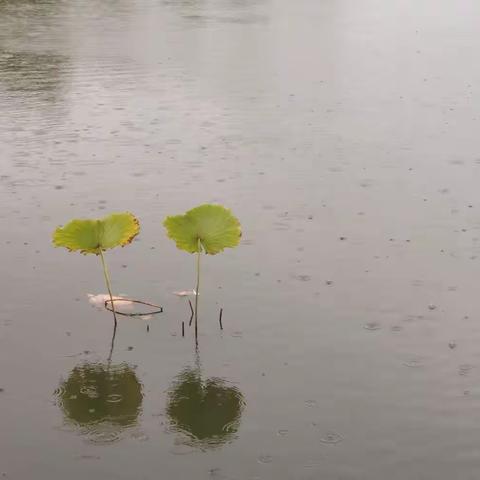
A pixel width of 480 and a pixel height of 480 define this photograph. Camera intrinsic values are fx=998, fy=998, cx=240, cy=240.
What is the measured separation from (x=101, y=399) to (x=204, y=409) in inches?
26.9

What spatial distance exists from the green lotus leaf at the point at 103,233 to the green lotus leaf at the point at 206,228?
0.28m

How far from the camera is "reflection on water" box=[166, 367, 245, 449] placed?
5.97 metres

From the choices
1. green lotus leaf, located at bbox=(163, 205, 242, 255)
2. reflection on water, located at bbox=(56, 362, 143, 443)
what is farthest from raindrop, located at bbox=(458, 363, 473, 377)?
reflection on water, located at bbox=(56, 362, 143, 443)

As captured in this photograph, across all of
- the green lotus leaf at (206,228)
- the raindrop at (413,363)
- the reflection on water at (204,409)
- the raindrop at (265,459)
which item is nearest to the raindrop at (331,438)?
the raindrop at (265,459)

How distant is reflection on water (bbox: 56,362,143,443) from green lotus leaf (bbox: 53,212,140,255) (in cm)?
100

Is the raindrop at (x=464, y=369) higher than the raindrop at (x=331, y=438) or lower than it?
lower

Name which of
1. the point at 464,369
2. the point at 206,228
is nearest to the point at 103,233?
the point at 206,228

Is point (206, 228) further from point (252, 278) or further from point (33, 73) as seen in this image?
point (33, 73)

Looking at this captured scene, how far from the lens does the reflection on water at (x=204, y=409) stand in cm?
597

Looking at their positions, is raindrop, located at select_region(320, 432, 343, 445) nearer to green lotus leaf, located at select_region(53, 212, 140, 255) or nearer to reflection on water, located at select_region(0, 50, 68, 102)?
green lotus leaf, located at select_region(53, 212, 140, 255)

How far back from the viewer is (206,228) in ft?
24.5

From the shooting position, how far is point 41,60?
66.1 ft

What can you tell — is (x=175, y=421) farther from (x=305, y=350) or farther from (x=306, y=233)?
(x=306, y=233)

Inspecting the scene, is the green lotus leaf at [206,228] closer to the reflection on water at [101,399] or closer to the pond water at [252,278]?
the pond water at [252,278]
